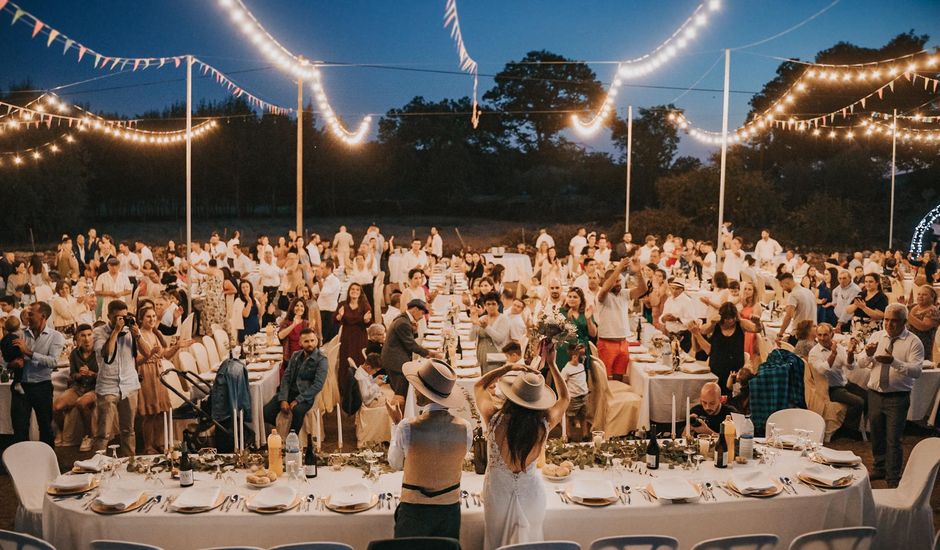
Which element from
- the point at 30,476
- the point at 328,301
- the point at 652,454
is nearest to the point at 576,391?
the point at 652,454

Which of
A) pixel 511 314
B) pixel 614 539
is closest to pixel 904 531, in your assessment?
pixel 614 539

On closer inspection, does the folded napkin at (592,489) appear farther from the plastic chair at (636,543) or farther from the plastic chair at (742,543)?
the plastic chair at (742,543)

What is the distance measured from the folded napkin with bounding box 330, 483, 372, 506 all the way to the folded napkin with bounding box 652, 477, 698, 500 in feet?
4.98

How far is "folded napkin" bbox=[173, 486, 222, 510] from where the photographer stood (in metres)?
4.17

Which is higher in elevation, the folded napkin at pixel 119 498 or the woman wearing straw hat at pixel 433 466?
the woman wearing straw hat at pixel 433 466

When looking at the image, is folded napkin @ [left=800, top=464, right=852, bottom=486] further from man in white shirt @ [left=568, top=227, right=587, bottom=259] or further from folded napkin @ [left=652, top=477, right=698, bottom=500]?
man in white shirt @ [left=568, top=227, right=587, bottom=259]

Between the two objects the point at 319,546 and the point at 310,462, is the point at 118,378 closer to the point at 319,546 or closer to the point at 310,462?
the point at 310,462

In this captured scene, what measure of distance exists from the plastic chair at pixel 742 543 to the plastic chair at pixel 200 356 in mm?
5254

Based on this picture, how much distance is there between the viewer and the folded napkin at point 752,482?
172 inches

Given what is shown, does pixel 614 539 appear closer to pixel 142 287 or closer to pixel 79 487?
pixel 79 487

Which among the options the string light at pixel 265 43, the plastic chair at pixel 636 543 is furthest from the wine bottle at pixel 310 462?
the string light at pixel 265 43

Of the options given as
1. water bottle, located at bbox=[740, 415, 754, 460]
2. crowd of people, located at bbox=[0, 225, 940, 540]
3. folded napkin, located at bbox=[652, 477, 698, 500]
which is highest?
crowd of people, located at bbox=[0, 225, 940, 540]

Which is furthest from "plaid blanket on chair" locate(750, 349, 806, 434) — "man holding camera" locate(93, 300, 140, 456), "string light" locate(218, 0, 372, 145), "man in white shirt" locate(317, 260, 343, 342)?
"string light" locate(218, 0, 372, 145)

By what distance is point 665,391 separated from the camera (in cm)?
725
